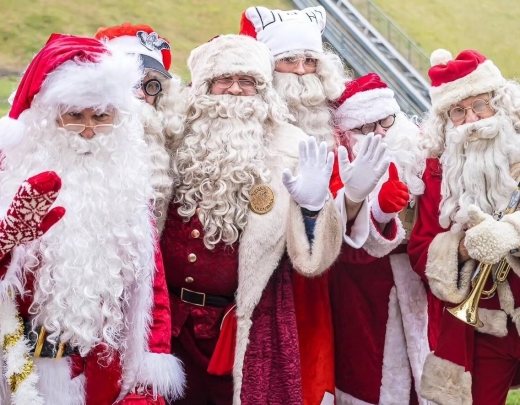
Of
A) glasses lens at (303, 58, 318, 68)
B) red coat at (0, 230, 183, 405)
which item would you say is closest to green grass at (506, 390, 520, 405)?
glasses lens at (303, 58, 318, 68)

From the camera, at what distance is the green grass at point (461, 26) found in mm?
5934

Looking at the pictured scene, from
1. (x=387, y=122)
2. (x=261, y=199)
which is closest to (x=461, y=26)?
(x=387, y=122)

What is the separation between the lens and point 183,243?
139 inches

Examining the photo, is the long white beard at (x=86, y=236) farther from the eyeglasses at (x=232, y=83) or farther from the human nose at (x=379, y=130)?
the human nose at (x=379, y=130)

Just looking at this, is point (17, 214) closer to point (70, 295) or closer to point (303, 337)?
point (70, 295)

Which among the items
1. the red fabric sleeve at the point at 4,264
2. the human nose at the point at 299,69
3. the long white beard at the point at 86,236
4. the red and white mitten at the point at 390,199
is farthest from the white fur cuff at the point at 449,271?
the red fabric sleeve at the point at 4,264

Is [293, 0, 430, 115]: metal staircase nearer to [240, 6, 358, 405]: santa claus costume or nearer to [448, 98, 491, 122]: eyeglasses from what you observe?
[240, 6, 358, 405]: santa claus costume

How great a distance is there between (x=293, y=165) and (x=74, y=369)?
4.67ft

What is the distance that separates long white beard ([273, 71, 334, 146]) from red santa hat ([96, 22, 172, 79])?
0.62 metres

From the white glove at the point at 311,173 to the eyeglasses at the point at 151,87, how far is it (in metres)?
0.86

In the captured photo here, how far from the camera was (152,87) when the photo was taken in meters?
3.66

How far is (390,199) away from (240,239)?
716mm

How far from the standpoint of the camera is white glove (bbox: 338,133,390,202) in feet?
10.6

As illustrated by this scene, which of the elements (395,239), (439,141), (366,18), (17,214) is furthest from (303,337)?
(366,18)
